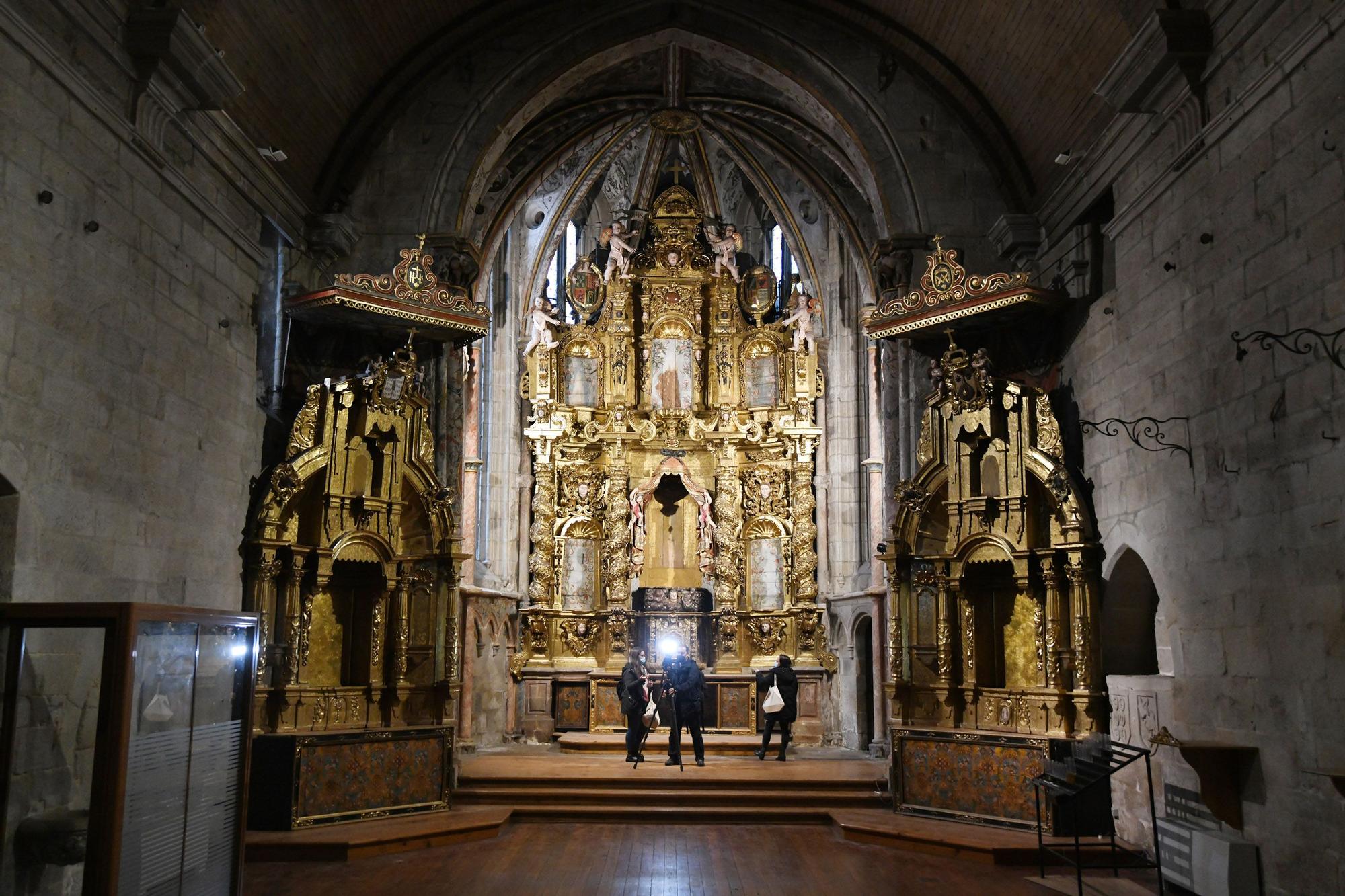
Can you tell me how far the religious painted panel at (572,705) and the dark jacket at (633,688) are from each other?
4.08m

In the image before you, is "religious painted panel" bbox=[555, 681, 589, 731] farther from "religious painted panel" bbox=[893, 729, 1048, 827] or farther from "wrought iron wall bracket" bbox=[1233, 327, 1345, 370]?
"wrought iron wall bracket" bbox=[1233, 327, 1345, 370]

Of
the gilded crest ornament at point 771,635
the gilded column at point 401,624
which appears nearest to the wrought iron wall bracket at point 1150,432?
the gilded column at point 401,624

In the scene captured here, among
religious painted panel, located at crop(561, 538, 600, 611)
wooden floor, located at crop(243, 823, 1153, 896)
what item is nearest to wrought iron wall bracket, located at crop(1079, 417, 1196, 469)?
wooden floor, located at crop(243, 823, 1153, 896)

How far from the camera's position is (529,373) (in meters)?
19.4

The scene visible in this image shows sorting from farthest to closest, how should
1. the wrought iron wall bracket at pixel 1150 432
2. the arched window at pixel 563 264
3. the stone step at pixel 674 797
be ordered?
the arched window at pixel 563 264
the stone step at pixel 674 797
the wrought iron wall bracket at pixel 1150 432

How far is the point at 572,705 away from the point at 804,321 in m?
7.45

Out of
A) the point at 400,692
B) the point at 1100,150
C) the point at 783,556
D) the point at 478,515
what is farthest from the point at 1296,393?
the point at 478,515

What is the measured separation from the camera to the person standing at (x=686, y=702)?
13906mm

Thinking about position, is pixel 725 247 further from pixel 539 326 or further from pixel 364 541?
pixel 364 541

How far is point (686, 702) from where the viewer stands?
14156mm

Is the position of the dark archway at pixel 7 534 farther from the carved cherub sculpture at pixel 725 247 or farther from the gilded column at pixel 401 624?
the carved cherub sculpture at pixel 725 247

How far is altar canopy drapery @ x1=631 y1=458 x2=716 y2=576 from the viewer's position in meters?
19.1

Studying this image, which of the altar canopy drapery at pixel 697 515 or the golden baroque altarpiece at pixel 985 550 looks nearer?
the golden baroque altarpiece at pixel 985 550

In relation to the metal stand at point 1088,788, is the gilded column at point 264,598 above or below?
above
